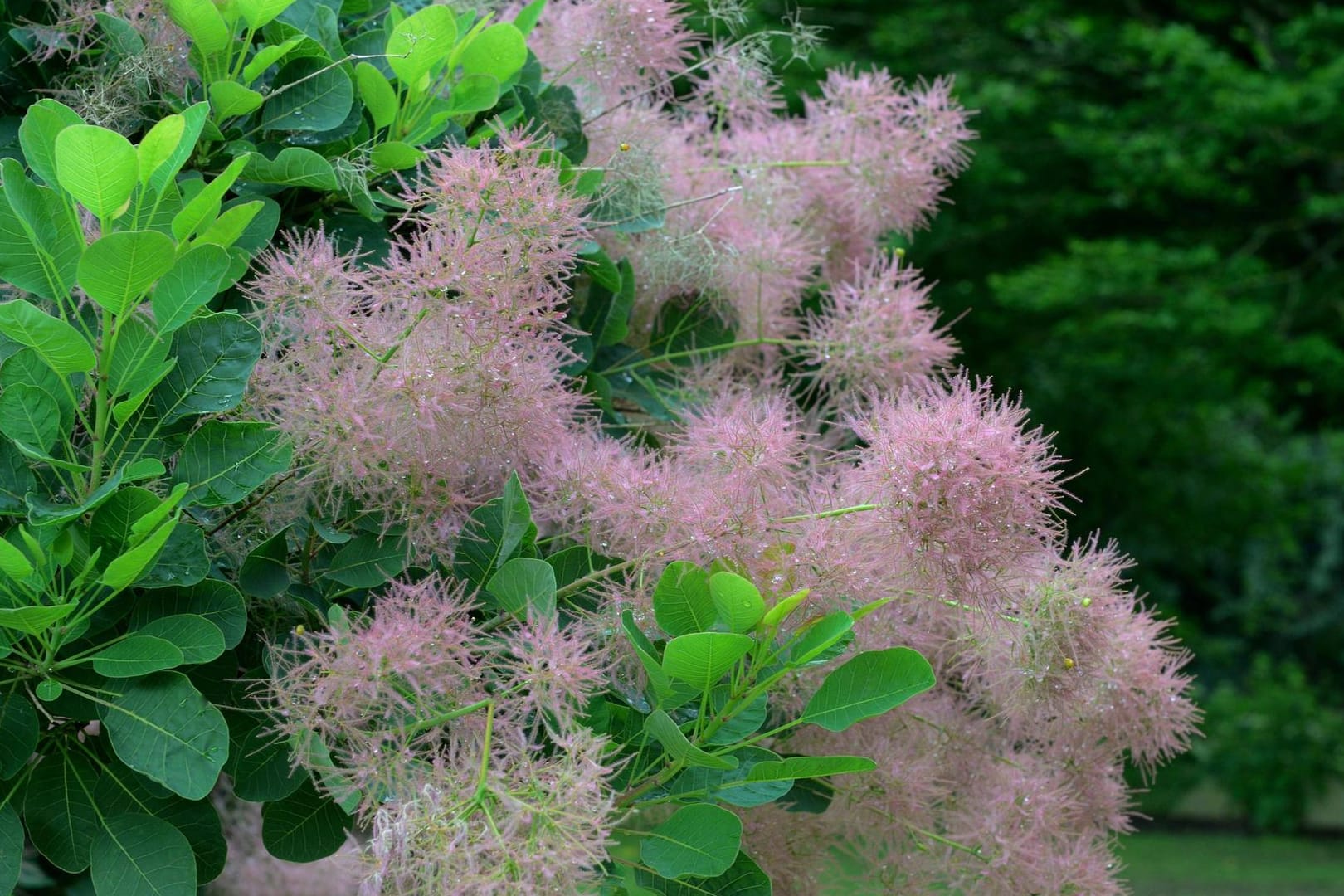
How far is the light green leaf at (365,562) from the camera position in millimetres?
1242

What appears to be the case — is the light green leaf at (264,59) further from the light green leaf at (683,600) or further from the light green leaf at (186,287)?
the light green leaf at (683,600)

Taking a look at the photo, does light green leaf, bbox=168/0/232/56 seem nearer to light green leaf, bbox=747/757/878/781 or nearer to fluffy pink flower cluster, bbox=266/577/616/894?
fluffy pink flower cluster, bbox=266/577/616/894

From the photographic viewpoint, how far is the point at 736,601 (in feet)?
3.69

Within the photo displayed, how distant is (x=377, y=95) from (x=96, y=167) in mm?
353

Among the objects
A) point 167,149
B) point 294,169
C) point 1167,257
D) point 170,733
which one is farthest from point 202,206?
point 1167,257

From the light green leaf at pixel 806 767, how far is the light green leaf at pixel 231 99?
2.50ft

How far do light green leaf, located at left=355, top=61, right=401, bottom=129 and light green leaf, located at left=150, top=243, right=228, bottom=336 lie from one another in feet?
1.10

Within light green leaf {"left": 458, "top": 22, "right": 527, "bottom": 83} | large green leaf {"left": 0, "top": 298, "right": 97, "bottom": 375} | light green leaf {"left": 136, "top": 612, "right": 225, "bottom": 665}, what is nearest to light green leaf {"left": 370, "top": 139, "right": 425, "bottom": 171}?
light green leaf {"left": 458, "top": 22, "right": 527, "bottom": 83}

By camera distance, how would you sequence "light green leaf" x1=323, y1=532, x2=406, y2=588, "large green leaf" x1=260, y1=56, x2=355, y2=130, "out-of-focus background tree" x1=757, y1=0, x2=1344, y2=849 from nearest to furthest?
1. "light green leaf" x1=323, y1=532, x2=406, y2=588
2. "large green leaf" x1=260, y1=56, x2=355, y2=130
3. "out-of-focus background tree" x1=757, y1=0, x2=1344, y2=849

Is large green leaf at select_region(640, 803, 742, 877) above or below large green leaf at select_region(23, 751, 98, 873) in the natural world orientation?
above

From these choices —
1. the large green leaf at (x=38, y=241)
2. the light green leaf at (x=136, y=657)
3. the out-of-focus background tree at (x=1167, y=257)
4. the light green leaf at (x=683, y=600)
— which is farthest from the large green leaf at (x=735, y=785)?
the out-of-focus background tree at (x=1167, y=257)

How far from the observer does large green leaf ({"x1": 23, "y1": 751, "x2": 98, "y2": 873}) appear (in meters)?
1.19

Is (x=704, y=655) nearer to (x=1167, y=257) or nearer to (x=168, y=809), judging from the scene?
(x=168, y=809)

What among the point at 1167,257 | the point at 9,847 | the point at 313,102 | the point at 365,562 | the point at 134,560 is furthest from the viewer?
the point at 1167,257
